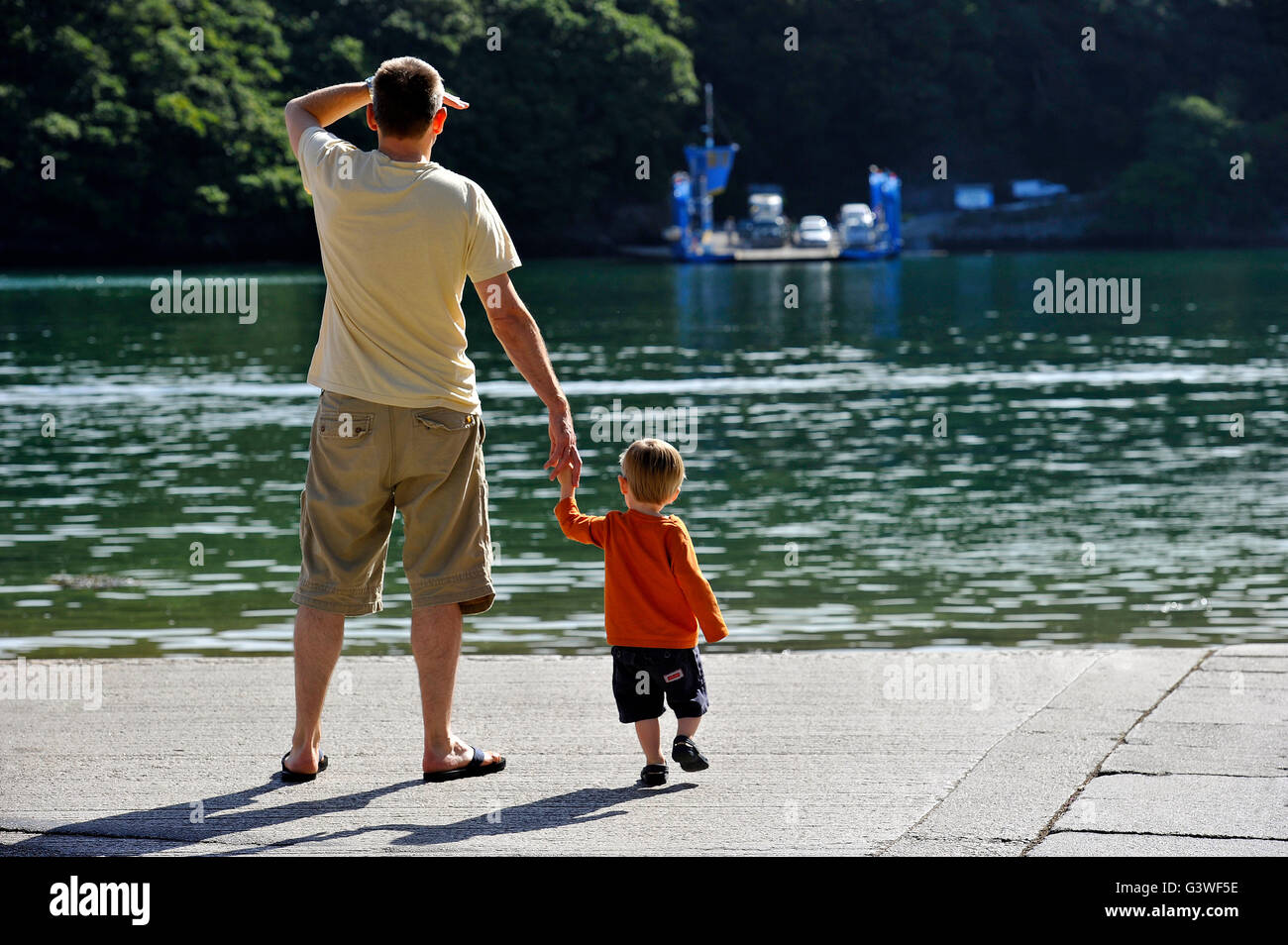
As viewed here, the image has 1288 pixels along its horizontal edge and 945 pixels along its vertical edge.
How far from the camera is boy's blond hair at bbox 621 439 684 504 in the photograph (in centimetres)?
523

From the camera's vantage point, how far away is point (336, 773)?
5.24m

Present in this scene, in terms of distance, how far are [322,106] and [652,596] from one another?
5.89 ft

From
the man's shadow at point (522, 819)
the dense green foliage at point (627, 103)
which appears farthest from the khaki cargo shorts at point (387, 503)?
the dense green foliage at point (627, 103)

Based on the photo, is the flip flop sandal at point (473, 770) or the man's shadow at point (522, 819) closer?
the man's shadow at point (522, 819)

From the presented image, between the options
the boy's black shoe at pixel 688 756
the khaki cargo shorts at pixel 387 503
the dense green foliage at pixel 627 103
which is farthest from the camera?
the dense green foliage at pixel 627 103

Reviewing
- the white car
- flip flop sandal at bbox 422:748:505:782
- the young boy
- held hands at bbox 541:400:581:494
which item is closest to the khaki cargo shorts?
held hands at bbox 541:400:581:494

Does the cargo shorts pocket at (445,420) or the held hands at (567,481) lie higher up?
the cargo shorts pocket at (445,420)

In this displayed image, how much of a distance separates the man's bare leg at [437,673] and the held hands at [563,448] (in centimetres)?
52

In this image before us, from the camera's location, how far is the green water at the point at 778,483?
10.4m

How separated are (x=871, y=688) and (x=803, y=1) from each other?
99164 millimetres

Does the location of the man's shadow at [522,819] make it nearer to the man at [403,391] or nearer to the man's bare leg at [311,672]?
the man at [403,391]

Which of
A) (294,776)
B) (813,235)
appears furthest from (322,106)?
(813,235)

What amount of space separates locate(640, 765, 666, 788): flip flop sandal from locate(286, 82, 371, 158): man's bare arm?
6.90 feet

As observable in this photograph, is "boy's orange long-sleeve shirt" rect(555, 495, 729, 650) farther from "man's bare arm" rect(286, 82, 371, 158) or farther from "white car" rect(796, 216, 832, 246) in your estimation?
"white car" rect(796, 216, 832, 246)
